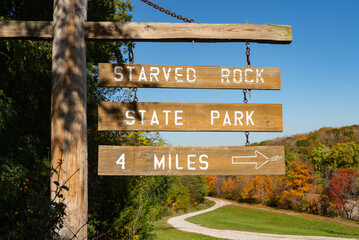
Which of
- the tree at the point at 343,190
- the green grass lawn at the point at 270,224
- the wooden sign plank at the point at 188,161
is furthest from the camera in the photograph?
the tree at the point at 343,190

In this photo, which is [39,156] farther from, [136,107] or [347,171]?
[347,171]

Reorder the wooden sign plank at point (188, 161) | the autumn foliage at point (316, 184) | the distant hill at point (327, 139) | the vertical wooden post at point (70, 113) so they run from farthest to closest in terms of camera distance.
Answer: the distant hill at point (327, 139), the autumn foliage at point (316, 184), the wooden sign plank at point (188, 161), the vertical wooden post at point (70, 113)

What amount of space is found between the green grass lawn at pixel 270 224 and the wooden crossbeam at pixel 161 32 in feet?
79.8

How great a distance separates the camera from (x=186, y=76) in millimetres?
3826

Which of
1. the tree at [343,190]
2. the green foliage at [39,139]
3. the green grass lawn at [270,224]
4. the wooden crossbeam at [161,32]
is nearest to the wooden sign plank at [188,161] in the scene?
the green foliage at [39,139]

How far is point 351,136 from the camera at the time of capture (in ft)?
219

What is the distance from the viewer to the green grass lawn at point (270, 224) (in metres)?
26.9

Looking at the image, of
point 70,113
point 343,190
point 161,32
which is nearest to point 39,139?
point 70,113

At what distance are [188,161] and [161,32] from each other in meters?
1.68

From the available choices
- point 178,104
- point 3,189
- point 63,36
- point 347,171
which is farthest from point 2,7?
point 347,171

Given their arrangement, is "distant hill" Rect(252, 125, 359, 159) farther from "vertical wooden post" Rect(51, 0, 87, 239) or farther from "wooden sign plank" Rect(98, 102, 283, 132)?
"vertical wooden post" Rect(51, 0, 87, 239)

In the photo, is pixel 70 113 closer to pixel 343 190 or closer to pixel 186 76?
pixel 186 76

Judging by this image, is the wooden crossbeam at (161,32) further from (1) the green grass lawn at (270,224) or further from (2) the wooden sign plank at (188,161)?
(1) the green grass lawn at (270,224)

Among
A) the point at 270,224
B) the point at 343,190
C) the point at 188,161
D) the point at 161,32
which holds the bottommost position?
the point at 270,224
